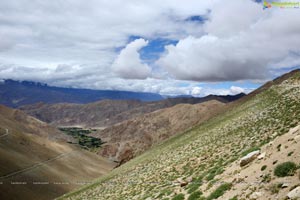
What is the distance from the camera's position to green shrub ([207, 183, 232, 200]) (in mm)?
16109

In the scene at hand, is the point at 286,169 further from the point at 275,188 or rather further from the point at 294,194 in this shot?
the point at 294,194

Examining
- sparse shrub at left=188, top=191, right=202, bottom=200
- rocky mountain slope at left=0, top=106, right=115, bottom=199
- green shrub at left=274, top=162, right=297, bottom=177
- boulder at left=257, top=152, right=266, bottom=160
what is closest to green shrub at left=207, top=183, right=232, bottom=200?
sparse shrub at left=188, top=191, right=202, bottom=200

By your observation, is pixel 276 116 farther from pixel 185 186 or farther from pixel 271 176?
pixel 271 176

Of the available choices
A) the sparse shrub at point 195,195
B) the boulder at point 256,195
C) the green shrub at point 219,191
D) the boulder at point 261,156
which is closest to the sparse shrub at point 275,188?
the boulder at point 256,195

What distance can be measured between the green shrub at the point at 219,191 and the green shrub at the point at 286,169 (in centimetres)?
292

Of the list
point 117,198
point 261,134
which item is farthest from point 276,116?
A: point 117,198

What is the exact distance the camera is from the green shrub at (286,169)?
14047 millimetres

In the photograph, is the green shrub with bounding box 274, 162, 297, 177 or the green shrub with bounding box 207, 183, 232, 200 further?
the green shrub with bounding box 207, 183, 232, 200

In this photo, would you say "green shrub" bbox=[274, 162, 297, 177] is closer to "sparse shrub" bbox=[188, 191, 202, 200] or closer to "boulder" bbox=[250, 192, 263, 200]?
"boulder" bbox=[250, 192, 263, 200]

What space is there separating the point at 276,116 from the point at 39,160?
112388 mm

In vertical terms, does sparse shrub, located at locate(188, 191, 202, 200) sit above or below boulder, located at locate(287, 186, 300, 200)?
below

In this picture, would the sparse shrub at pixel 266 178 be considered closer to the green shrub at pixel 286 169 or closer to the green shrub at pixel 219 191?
the green shrub at pixel 286 169

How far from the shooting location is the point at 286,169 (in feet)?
46.8

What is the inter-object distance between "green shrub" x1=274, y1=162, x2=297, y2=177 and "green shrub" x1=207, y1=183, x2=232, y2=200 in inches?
115
